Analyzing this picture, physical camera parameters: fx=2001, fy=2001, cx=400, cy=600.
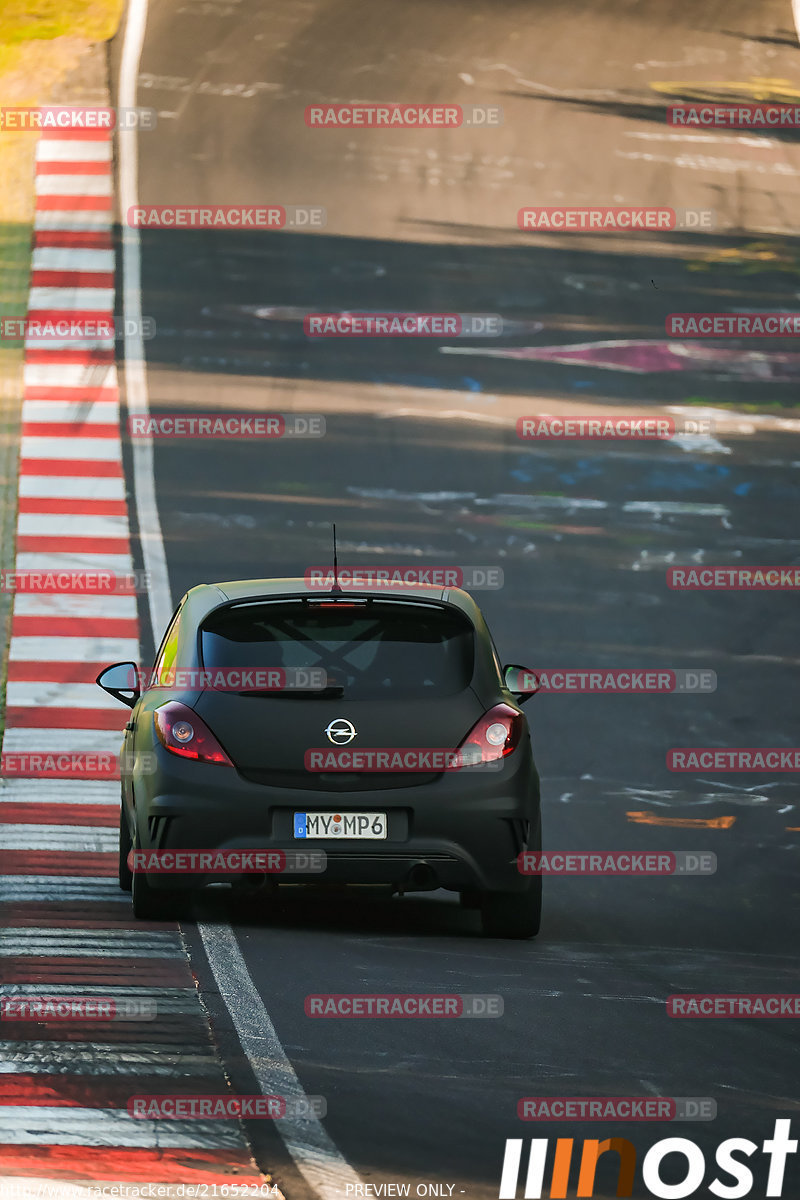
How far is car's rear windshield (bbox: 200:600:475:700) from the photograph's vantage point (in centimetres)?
878

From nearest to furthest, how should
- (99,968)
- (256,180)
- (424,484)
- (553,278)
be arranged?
(99,968) → (424,484) → (553,278) → (256,180)

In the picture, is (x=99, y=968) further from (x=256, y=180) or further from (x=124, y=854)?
(x=256, y=180)

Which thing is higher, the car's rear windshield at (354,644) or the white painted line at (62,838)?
the car's rear windshield at (354,644)

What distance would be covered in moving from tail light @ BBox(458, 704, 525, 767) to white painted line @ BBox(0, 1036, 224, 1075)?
2.57 m

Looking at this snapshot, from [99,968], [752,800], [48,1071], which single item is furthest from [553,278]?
[48,1071]

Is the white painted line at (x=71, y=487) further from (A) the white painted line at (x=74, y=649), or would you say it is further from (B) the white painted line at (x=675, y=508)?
Result: (B) the white painted line at (x=675, y=508)

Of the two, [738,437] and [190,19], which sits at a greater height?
[190,19]

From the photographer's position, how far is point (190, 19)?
30.2 metres

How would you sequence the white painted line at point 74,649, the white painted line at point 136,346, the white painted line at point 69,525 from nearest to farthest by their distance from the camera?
1. the white painted line at point 74,649
2. the white painted line at point 136,346
3. the white painted line at point 69,525

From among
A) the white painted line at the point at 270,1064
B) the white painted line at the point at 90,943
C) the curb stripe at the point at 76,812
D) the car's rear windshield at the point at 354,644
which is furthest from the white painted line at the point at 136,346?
the white painted line at the point at 270,1064

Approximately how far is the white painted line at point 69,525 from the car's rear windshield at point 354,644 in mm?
9657

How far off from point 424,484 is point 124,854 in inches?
393

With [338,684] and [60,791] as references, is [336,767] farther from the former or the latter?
[60,791]

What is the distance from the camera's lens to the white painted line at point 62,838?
1103 cm
